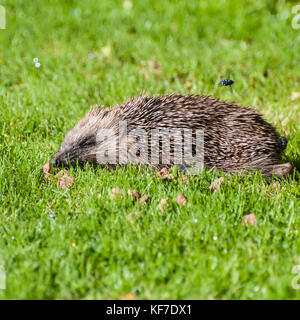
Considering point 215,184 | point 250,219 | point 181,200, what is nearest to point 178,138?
point 215,184

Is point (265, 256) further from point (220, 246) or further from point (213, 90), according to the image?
point (213, 90)

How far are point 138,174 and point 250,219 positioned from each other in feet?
4.21

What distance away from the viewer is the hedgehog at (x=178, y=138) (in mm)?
4605

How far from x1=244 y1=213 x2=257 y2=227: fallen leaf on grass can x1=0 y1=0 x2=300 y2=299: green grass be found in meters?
0.05

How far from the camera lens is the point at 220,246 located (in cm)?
344

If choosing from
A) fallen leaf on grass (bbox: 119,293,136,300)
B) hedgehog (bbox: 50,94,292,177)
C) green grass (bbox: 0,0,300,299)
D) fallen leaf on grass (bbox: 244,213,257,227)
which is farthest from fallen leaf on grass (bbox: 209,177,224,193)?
fallen leaf on grass (bbox: 119,293,136,300)

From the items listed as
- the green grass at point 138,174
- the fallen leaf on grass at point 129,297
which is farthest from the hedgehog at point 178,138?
the fallen leaf on grass at point 129,297

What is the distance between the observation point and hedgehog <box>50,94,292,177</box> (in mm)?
4605

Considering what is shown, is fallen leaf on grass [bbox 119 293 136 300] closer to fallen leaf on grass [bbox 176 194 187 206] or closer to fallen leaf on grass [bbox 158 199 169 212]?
fallen leaf on grass [bbox 158 199 169 212]

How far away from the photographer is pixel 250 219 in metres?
3.72

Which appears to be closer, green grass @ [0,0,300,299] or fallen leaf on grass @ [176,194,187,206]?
green grass @ [0,0,300,299]

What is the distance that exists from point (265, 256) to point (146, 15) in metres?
6.13

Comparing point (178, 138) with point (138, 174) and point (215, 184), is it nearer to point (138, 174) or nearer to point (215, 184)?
point (138, 174)

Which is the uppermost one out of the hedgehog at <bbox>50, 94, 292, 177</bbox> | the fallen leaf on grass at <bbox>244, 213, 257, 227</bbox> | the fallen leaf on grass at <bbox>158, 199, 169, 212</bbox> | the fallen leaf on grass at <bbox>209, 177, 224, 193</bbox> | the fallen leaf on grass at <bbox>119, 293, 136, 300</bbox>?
the hedgehog at <bbox>50, 94, 292, 177</bbox>
